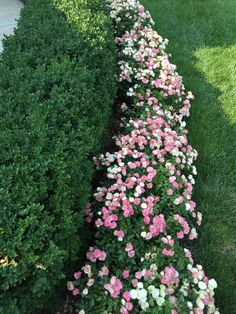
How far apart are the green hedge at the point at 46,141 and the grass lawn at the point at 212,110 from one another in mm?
1023

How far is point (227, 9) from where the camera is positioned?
6738mm

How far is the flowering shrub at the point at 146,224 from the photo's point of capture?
97.2 inches

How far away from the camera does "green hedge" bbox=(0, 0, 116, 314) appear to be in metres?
2.08

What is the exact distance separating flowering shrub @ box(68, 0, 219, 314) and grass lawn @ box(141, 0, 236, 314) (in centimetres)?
22

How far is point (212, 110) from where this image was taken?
4.59 m

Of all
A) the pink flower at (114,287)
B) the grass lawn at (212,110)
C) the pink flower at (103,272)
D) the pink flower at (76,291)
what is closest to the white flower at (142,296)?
the pink flower at (114,287)

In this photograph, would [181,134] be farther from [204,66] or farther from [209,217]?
[204,66]

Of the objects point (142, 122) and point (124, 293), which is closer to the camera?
point (124, 293)

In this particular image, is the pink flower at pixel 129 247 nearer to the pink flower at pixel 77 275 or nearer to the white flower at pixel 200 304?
the pink flower at pixel 77 275

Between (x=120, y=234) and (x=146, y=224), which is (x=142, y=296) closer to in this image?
(x=120, y=234)

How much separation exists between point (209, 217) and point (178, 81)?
1.56 metres

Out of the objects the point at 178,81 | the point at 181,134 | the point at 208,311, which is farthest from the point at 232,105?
the point at 208,311

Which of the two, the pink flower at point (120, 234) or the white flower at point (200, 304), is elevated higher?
the pink flower at point (120, 234)

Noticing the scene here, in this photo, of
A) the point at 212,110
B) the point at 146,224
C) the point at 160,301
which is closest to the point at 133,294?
the point at 160,301
